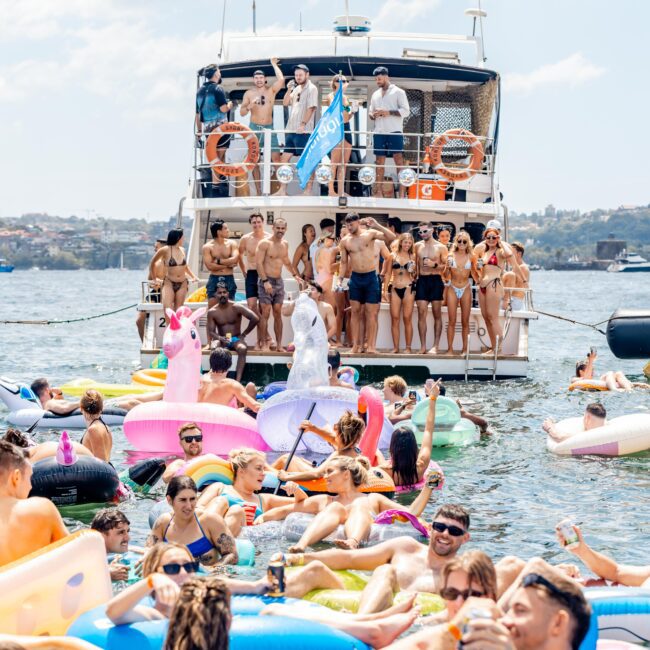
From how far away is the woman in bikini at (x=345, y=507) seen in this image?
25.7 ft

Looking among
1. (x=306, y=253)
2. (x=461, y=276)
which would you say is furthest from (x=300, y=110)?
(x=461, y=276)

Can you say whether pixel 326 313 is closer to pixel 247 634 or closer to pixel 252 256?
pixel 252 256

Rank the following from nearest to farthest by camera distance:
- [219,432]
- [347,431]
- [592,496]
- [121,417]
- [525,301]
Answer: [347,431], [592,496], [219,432], [121,417], [525,301]

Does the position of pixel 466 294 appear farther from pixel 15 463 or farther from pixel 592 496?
pixel 15 463

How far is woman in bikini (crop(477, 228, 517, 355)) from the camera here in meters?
15.9

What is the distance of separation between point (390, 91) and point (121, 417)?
299 inches

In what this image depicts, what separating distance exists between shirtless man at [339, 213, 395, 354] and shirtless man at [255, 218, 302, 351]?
2.54 ft

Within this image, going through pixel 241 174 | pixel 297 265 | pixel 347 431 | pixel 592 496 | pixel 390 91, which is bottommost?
pixel 592 496

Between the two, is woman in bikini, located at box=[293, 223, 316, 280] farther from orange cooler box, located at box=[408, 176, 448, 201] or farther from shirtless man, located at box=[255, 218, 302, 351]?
orange cooler box, located at box=[408, 176, 448, 201]

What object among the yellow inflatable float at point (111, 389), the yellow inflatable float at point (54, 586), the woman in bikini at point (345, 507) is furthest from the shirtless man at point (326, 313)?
the yellow inflatable float at point (54, 586)

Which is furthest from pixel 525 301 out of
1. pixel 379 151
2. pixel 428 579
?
pixel 428 579

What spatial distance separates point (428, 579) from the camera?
7027 millimetres

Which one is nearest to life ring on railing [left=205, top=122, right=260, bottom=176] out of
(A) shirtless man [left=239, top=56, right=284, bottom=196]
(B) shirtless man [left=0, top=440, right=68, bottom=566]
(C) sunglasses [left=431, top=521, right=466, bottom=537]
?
(A) shirtless man [left=239, top=56, right=284, bottom=196]

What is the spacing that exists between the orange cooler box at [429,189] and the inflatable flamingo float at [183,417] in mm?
7093
